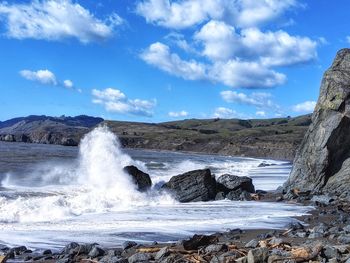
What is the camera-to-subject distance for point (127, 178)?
113ft

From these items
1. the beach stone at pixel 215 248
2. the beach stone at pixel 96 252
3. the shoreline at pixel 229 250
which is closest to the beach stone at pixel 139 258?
the shoreline at pixel 229 250

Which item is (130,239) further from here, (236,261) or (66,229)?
(236,261)

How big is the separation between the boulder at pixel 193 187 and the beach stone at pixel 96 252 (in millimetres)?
16719

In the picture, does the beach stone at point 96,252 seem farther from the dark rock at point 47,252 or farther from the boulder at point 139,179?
the boulder at point 139,179

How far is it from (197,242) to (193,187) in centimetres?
1770

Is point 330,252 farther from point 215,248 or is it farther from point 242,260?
point 215,248

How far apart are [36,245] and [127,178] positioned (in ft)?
60.3

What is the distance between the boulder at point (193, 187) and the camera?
103 feet

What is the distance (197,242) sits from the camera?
A: 14469 millimetres

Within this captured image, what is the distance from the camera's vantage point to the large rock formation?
3359 cm

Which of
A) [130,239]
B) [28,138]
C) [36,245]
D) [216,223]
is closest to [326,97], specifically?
[216,223]

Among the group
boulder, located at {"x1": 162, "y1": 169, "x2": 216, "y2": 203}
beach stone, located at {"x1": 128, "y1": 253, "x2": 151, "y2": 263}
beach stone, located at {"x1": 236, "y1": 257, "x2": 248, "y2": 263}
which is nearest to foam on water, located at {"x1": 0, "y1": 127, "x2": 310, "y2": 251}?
boulder, located at {"x1": 162, "y1": 169, "x2": 216, "y2": 203}

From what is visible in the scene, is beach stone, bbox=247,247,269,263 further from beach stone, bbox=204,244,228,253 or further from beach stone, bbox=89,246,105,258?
beach stone, bbox=89,246,105,258

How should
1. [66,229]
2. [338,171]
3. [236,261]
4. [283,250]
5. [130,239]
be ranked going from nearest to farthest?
[236,261] < [283,250] < [130,239] < [66,229] < [338,171]
